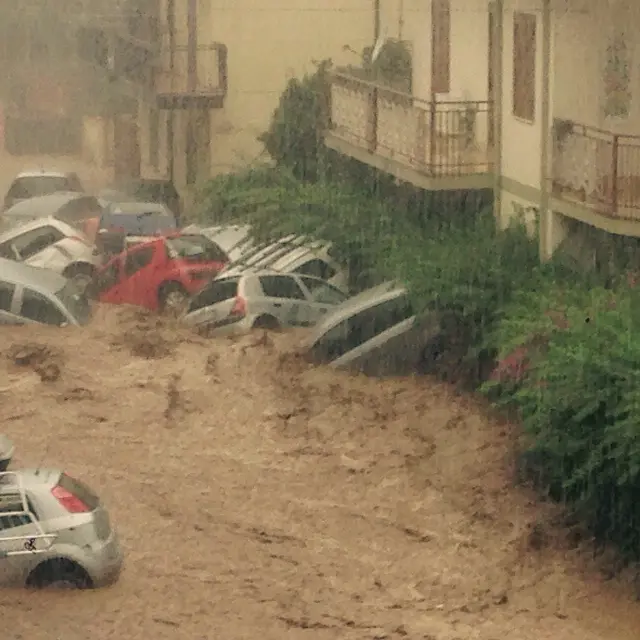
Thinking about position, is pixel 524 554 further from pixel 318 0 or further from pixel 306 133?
pixel 318 0

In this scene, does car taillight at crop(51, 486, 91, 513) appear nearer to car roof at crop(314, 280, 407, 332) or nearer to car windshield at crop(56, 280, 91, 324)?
car roof at crop(314, 280, 407, 332)

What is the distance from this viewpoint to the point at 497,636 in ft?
28.2

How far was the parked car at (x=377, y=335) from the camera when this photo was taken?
44.7 ft

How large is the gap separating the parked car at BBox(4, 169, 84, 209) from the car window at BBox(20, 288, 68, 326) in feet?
35.3

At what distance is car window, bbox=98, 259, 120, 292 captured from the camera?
18.2m

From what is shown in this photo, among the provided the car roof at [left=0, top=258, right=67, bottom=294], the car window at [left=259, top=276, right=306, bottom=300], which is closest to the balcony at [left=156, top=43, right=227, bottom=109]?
the car roof at [left=0, top=258, right=67, bottom=294]

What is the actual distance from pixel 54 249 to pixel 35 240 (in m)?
0.59

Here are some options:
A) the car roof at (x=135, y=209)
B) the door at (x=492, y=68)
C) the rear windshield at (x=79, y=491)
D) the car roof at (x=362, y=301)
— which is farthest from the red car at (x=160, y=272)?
the rear windshield at (x=79, y=491)

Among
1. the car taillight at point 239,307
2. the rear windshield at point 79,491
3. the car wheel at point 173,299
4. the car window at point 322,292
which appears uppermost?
the rear windshield at point 79,491

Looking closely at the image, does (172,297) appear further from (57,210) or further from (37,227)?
(57,210)

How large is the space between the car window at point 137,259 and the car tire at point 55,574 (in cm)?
955

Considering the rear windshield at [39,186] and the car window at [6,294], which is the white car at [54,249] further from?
the rear windshield at [39,186]

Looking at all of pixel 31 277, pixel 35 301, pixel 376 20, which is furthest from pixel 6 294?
pixel 376 20

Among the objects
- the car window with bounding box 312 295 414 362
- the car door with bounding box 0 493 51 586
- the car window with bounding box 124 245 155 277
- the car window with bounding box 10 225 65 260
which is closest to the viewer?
the car door with bounding box 0 493 51 586
